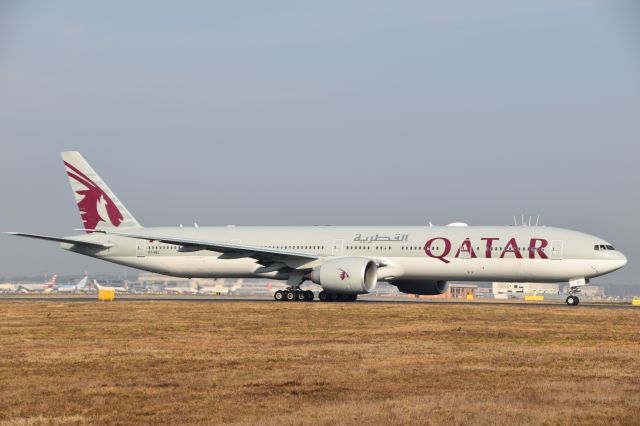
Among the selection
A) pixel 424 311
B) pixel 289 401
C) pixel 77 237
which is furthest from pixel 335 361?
pixel 77 237

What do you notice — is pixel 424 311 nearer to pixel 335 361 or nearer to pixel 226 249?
pixel 226 249

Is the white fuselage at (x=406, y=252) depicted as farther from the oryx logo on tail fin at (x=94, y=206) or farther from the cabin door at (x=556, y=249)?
the oryx logo on tail fin at (x=94, y=206)

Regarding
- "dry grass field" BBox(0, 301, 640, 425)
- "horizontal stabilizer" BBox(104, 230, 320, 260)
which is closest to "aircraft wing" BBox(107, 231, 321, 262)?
"horizontal stabilizer" BBox(104, 230, 320, 260)

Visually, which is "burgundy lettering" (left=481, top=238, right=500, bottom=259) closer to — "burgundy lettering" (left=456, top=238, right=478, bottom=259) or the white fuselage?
the white fuselage

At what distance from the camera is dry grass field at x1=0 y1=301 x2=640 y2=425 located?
1302cm

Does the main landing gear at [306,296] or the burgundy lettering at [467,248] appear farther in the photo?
the main landing gear at [306,296]

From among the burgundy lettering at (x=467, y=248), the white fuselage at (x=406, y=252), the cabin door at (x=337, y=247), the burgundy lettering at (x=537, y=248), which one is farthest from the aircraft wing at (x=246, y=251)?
→ the burgundy lettering at (x=537, y=248)

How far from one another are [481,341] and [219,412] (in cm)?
1280

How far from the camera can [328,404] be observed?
13.7 metres

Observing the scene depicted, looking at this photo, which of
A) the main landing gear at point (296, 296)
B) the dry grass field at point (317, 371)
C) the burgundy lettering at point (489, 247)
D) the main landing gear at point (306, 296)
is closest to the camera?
the dry grass field at point (317, 371)

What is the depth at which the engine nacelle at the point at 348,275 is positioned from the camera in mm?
45031

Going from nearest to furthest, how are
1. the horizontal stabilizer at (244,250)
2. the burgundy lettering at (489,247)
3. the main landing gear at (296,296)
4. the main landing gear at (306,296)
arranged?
1. the burgundy lettering at (489,247)
2. the horizontal stabilizer at (244,250)
3. the main landing gear at (306,296)
4. the main landing gear at (296,296)

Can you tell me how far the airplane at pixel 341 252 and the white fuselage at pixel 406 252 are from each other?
5 cm

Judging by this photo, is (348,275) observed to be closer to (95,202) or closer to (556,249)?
(556,249)
